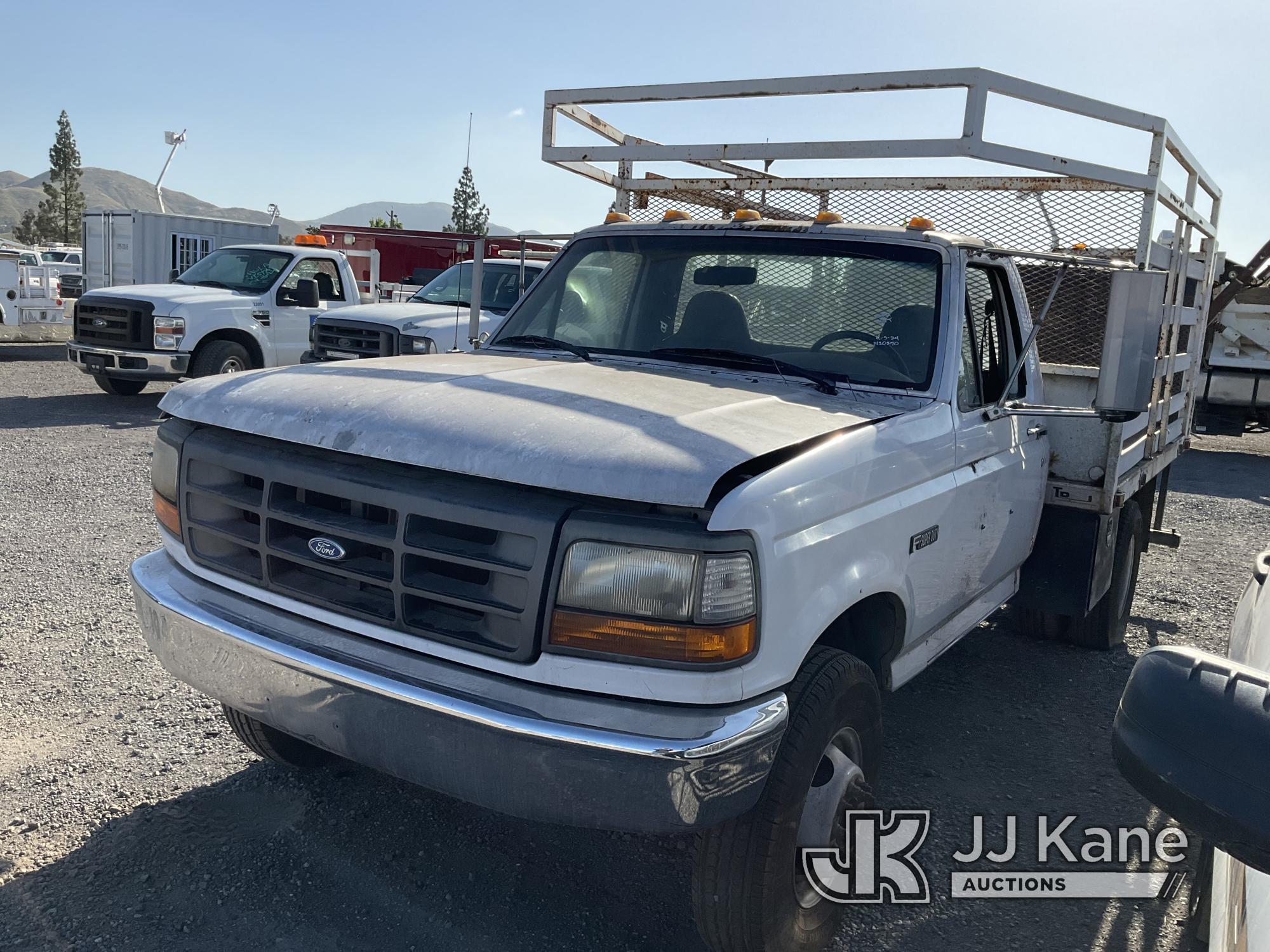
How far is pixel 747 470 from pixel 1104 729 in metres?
3.07

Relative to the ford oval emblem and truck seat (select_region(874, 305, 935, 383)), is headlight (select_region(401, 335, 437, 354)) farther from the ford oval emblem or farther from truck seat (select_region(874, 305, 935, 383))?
the ford oval emblem

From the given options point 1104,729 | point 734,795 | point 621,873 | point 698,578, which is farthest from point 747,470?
point 1104,729

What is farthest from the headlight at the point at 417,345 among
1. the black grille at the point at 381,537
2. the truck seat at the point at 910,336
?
the black grille at the point at 381,537

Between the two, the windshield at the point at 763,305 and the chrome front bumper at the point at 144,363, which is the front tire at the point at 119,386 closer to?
the chrome front bumper at the point at 144,363

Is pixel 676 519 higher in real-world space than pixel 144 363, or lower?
higher

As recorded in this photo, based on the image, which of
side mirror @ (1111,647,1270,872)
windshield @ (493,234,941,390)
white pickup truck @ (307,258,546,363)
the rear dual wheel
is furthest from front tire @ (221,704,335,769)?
white pickup truck @ (307,258,546,363)

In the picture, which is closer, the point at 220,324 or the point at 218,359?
the point at 220,324

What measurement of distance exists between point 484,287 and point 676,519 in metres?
9.75

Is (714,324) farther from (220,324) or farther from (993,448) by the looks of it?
(220,324)

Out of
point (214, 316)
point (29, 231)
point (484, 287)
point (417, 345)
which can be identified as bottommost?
point (417, 345)

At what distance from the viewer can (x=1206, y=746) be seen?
128 cm

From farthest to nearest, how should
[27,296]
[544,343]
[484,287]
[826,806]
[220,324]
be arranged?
[27,296] → [220,324] → [484,287] → [544,343] → [826,806]

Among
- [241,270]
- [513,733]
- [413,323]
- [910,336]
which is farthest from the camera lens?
[241,270]

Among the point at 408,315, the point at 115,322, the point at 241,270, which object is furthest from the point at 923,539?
the point at 241,270
